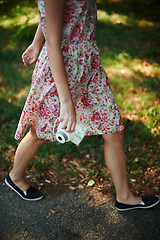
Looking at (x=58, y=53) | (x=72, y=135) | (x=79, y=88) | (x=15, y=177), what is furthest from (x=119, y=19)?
(x=72, y=135)

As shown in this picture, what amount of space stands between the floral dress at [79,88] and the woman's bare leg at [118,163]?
0.32 feet

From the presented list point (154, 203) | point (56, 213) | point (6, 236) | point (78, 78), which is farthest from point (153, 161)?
point (6, 236)

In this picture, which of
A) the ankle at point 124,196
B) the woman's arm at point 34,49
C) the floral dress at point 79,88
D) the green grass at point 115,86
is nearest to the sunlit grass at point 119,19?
the green grass at point 115,86

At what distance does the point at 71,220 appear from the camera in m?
2.21

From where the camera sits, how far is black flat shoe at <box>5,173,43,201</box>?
7.88 ft

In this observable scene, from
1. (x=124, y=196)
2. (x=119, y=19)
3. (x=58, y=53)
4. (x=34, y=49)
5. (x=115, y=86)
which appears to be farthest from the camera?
(x=119, y=19)

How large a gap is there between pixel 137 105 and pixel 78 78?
1.87 m

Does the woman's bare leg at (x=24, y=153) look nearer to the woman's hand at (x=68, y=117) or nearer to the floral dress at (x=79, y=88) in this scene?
the floral dress at (x=79, y=88)

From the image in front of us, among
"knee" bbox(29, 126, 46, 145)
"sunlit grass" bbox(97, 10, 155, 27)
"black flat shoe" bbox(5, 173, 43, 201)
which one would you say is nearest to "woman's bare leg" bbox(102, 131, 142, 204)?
"knee" bbox(29, 126, 46, 145)

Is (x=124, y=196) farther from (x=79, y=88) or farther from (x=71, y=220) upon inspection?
(x=79, y=88)

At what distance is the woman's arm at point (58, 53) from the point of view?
150 centimetres

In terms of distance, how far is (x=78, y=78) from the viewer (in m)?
1.87

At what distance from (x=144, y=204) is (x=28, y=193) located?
0.99m

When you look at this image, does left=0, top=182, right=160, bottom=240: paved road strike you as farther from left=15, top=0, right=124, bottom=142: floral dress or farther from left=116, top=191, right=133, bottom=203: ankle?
left=15, top=0, right=124, bottom=142: floral dress
